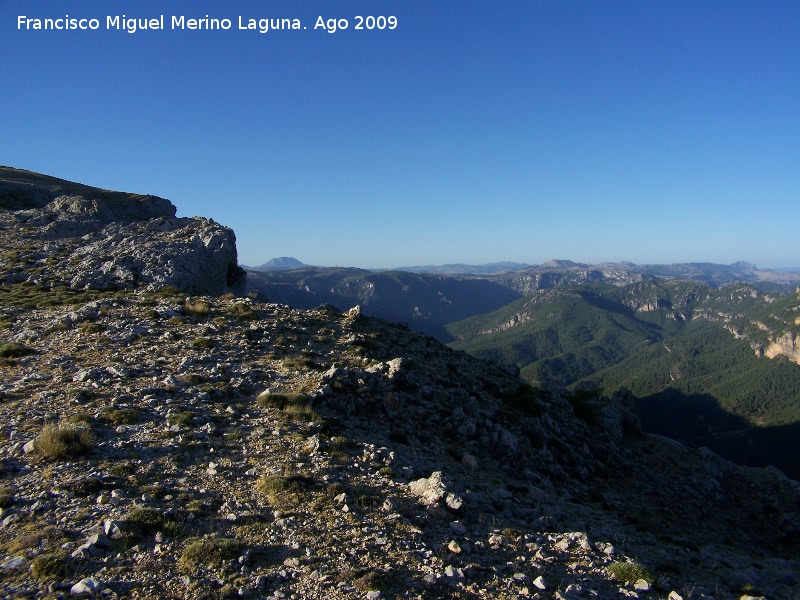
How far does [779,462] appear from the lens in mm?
136000

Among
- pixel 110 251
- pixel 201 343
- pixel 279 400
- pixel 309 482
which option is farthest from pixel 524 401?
pixel 110 251

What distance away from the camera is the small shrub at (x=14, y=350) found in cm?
1894

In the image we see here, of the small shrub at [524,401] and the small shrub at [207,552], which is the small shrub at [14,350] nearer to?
the small shrub at [207,552]

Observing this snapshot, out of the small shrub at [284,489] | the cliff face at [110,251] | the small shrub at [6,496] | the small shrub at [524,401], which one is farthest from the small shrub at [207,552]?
the cliff face at [110,251]

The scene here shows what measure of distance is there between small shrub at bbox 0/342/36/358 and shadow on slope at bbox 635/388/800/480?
164931 mm

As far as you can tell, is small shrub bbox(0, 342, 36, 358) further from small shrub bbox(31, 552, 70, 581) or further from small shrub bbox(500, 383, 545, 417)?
small shrub bbox(500, 383, 545, 417)

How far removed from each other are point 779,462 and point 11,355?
7291 inches

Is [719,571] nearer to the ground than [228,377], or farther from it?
nearer to the ground

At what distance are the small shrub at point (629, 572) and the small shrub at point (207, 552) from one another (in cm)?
836

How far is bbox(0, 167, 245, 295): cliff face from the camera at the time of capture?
107 ft

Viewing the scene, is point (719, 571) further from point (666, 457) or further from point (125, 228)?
point (125, 228)

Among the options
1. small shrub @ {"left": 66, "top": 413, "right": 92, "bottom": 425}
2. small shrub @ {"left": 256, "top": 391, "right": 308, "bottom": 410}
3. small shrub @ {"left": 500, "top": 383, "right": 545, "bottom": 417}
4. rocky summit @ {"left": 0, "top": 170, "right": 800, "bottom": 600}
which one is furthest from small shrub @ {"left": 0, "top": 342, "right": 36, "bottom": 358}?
small shrub @ {"left": 500, "top": 383, "right": 545, "bottom": 417}

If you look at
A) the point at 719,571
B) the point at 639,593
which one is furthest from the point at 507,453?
the point at 639,593

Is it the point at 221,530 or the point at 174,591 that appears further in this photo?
the point at 221,530
